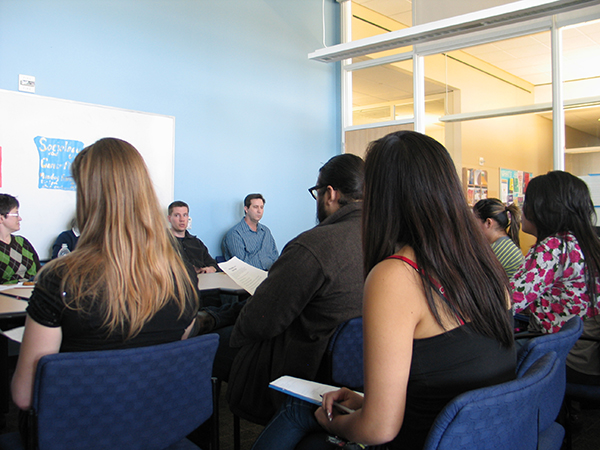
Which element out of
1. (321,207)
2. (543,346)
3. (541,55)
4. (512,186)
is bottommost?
(543,346)

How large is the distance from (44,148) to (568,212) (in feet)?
12.2

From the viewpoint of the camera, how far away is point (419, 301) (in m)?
0.89

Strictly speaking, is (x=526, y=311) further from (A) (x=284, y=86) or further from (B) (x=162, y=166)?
(A) (x=284, y=86)

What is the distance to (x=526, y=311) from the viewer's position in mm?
2307

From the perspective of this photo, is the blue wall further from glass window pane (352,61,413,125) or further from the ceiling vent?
the ceiling vent

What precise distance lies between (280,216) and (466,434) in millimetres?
5038

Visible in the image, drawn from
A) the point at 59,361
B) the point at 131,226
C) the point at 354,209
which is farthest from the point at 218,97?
the point at 59,361

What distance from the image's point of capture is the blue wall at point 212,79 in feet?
12.8

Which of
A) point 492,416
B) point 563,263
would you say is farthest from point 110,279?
point 563,263

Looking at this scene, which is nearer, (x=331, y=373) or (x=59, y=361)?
(x=59, y=361)

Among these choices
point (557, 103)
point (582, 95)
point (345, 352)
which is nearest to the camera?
point (345, 352)

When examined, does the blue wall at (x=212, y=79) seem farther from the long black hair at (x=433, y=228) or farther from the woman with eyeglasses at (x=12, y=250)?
the long black hair at (x=433, y=228)

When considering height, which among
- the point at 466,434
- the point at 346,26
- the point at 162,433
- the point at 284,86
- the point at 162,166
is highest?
the point at 346,26

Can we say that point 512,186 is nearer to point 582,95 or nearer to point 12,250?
point 582,95
